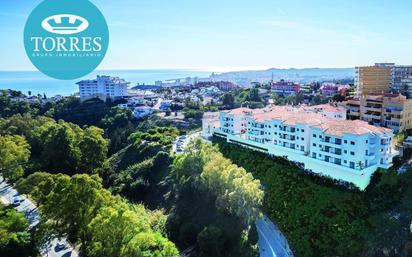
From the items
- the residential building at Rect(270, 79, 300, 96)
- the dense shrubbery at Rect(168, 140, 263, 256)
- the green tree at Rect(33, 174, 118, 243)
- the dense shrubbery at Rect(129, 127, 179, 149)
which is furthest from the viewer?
the residential building at Rect(270, 79, 300, 96)

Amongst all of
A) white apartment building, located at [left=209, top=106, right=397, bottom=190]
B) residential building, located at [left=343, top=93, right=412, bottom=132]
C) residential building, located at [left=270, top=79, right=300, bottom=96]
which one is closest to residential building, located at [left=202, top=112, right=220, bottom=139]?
white apartment building, located at [left=209, top=106, right=397, bottom=190]

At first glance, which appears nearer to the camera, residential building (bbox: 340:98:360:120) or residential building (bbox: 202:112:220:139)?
residential building (bbox: 340:98:360:120)

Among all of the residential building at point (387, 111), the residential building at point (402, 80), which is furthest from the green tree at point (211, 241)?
the residential building at point (402, 80)

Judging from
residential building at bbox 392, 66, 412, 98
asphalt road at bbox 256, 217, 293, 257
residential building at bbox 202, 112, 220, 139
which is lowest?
asphalt road at bbox 256, 217, 293, 257

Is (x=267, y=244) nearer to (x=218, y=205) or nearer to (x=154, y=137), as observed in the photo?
(x=218, y=205)

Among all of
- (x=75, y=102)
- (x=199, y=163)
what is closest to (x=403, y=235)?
(x=199, y=163)

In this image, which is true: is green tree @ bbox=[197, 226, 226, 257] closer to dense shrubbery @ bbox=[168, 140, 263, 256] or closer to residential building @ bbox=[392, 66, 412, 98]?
dense shrubbery @ bbox=[168, 140, 263, 256]

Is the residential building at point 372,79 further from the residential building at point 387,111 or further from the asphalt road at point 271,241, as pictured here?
the asphalt road at point 271,241
